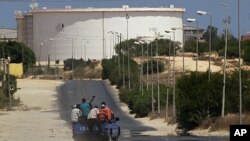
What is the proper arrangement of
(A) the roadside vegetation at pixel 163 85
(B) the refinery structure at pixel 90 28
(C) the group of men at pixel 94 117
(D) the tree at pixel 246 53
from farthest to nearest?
1. (B) the refinery structure at pixel 90 28
2. (D) the tree at pixel 246 53
3. (A) the roadside vegetation at pixel 163 85
4. (C) the group of men at pixel 94 117

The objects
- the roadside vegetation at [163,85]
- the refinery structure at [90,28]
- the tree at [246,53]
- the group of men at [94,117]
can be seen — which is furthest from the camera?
the refinery structure at [90,28]

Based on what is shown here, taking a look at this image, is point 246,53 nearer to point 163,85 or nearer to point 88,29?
point 163,85

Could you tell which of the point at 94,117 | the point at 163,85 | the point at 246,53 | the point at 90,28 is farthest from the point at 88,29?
the point at 94,117

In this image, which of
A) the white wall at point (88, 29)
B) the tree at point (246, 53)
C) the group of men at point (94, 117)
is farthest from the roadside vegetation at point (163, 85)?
the group of men at point (94, 117)

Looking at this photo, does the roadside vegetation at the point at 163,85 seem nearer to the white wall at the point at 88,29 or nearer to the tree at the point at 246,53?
the tree at the point at 246,53

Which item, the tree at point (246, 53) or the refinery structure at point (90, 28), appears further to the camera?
the refinery structure at point (90, 28)

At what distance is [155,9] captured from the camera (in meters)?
187

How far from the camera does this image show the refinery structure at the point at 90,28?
7062 inches

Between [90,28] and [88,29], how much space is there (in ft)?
1.57

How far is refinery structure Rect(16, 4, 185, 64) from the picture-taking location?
589ft

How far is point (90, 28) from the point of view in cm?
18138

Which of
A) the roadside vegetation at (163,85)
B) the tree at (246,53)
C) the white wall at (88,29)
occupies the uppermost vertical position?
the white wall at (88,29)

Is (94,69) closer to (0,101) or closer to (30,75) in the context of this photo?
(30,75)

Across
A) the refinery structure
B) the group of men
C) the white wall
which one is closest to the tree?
the refinery structure
